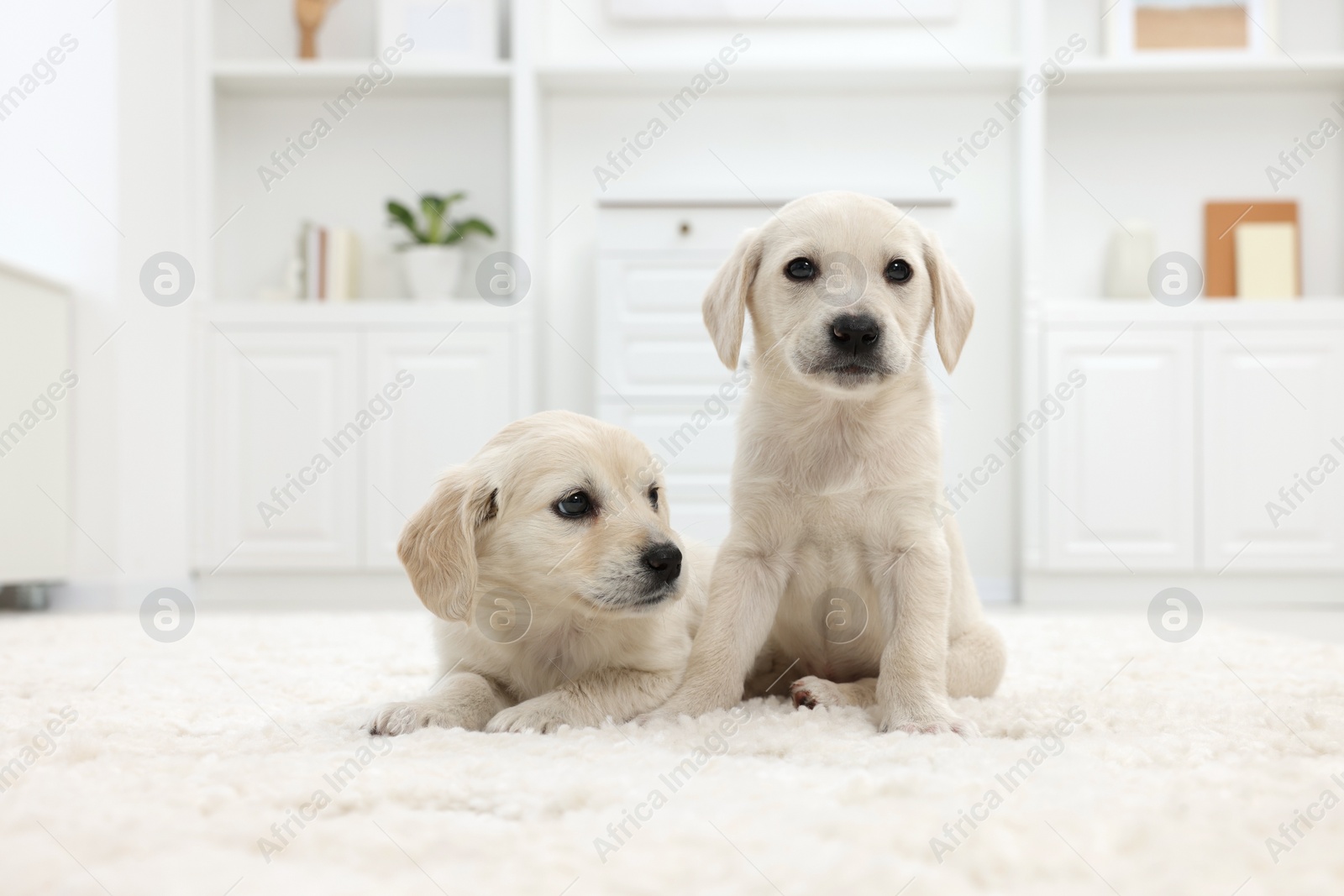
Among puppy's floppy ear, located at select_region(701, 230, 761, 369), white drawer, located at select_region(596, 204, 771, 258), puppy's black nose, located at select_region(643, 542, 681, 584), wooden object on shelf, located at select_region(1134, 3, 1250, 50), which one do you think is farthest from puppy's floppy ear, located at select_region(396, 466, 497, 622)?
wooden object on shelf, located at select_region(1134, 3, 1250, 50)

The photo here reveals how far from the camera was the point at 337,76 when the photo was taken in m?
4.89

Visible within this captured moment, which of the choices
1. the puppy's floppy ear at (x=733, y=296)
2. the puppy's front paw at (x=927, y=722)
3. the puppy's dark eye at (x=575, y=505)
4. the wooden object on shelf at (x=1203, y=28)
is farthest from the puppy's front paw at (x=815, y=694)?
the wooden object on shelf at (x=1203, y=28)

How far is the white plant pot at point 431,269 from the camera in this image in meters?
4.77

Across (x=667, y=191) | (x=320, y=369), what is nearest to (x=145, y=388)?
(x=320, y=369)

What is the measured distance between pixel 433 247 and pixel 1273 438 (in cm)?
396

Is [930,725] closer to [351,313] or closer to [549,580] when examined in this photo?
[549,580]

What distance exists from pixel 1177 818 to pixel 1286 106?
5318mm

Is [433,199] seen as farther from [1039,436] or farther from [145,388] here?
[1039,436]

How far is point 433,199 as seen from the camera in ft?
15.9

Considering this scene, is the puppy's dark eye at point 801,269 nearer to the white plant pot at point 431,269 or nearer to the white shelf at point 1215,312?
the white shelf at point 1215,312

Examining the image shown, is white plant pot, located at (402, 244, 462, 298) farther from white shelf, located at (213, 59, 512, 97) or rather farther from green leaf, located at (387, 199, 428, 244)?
white shelf, located at (213, 59, 512, 97)

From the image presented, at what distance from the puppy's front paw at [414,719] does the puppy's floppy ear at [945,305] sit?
1034 millimetres

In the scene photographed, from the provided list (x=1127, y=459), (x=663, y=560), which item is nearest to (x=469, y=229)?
(x=1127, y=459)

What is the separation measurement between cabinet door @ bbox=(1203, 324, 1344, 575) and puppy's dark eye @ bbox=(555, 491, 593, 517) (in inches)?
149
